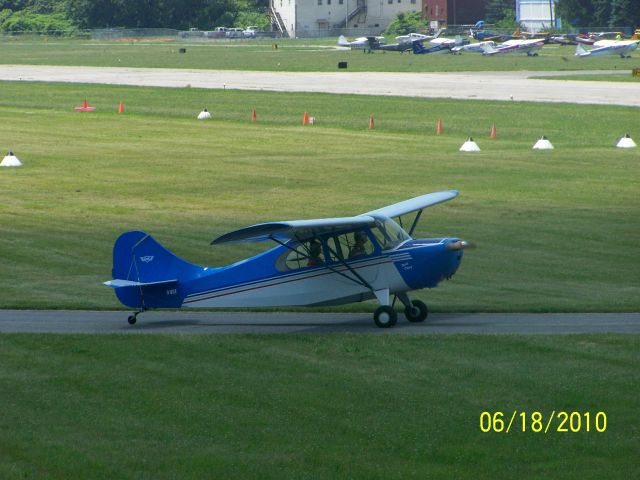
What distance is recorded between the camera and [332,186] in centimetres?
3675

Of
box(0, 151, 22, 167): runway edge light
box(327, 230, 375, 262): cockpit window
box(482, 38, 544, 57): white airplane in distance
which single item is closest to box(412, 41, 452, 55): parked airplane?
box(482, 38, 544, 57): white airplane in distance

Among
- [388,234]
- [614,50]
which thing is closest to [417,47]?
[614,50]

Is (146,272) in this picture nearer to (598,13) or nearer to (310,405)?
(310,405)

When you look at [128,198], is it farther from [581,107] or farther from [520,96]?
[520,96]

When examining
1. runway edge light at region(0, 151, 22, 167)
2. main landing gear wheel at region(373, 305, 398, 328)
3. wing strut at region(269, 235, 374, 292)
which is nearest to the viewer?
wing strut at region(269, 235, 374, 292)

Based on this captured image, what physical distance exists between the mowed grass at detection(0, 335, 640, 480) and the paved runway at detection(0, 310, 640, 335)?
75 centimetres

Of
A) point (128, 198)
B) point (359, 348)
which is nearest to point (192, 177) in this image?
point (128, 198)

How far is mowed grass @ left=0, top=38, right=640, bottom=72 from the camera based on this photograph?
10225cm

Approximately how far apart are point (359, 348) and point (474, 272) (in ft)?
23.9

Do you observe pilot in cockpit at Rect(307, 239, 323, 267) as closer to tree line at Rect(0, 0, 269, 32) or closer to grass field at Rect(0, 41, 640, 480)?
grass field at Rect(0, 41, 640, 480)

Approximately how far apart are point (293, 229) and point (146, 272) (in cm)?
269

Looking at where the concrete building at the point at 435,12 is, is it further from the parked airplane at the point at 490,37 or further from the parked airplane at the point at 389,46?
the parked airplane at the point at 389,46

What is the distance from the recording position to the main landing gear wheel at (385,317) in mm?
18656

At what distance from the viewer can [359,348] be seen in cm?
1711
